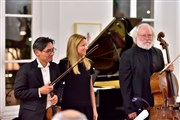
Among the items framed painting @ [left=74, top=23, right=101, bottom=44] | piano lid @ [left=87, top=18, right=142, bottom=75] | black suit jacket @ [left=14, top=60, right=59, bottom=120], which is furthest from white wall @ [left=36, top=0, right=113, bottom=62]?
black suit jacket @ [left=14, top=60, right=59, bottom=120]

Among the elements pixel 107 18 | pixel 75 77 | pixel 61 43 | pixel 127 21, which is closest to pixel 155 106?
pixel 75 77

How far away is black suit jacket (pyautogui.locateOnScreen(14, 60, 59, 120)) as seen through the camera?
305cm

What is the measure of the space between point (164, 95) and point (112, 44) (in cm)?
150

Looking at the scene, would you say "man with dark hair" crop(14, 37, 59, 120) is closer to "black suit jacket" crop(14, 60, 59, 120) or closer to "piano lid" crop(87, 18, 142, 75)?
"black suit jacket" crop(14, 60, 59, 120)

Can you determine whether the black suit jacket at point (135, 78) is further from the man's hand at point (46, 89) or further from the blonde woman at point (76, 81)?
the man's hand at point (46, 89)

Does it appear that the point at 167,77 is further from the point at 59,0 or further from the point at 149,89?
the point at 59,0

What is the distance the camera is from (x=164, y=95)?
11.1ft

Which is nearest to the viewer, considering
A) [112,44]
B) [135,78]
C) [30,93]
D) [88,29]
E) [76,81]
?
[30,93]

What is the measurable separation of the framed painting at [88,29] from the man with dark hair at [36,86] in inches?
79.9

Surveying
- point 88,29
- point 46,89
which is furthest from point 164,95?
point 88,29

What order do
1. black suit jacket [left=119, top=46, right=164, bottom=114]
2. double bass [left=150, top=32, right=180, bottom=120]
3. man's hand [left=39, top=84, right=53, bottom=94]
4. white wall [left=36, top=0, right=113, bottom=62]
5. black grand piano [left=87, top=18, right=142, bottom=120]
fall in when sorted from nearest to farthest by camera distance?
1. man's hand [left=39, top=84, right=53, bottom=94]
2. double bass [left=150, top=32, right=180, bottom=120]
3. black suit jacket [left=119, top=46, right=164, bottom=114]
4. black grand piano [left=87, top=18, right=142, bottom=120]
5. white wall [left=36, top=0, right=113, bottom=62]

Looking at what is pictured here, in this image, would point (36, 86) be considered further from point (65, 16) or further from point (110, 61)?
point (65, 16)

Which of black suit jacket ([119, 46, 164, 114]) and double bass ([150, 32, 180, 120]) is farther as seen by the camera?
black suit jacket ([119, 46, 164, 114])

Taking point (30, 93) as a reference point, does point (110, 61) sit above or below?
above
